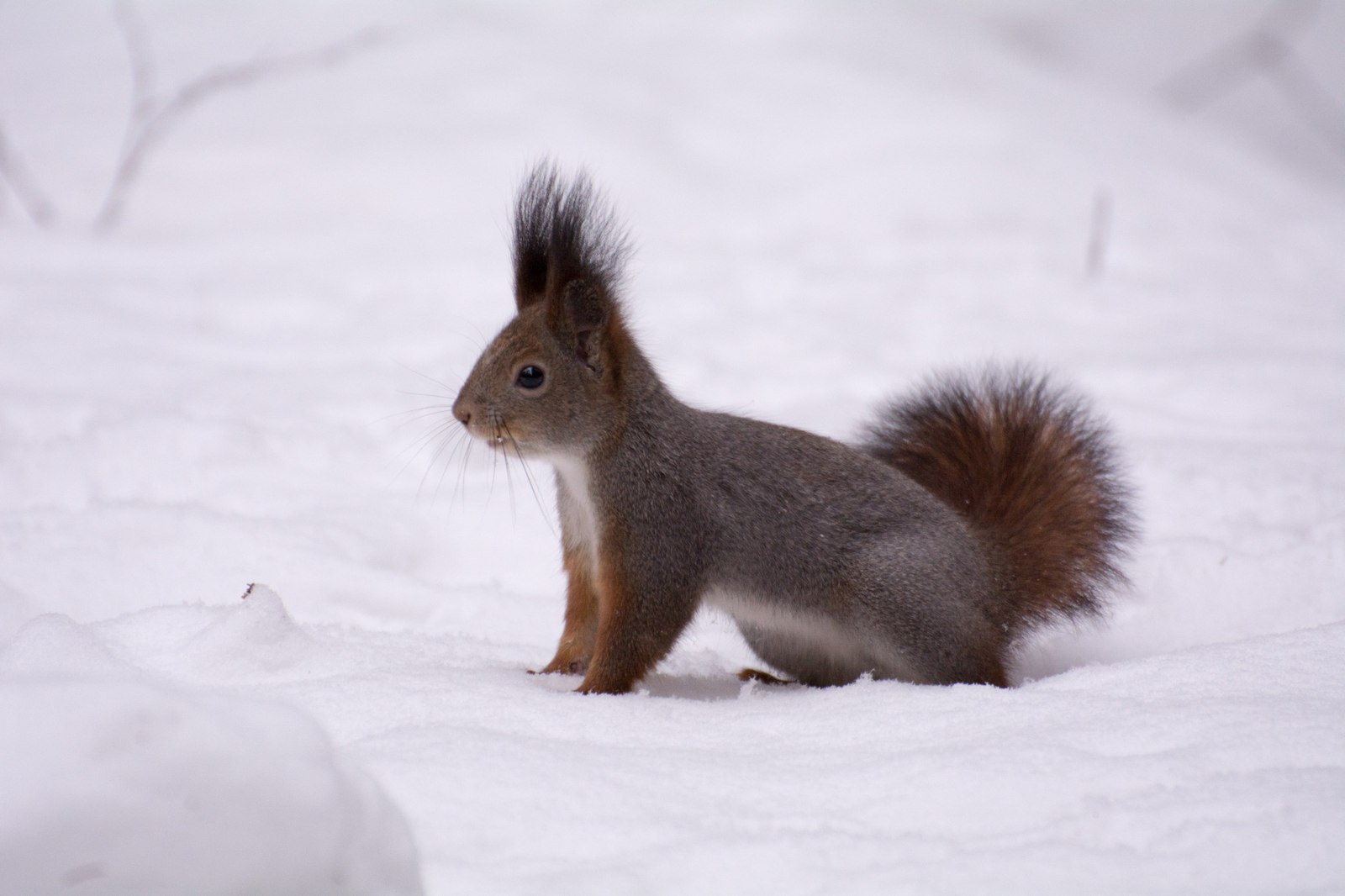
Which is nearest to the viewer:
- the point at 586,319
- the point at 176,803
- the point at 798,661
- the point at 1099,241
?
the point at 176,803

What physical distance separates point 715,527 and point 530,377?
0.38 m

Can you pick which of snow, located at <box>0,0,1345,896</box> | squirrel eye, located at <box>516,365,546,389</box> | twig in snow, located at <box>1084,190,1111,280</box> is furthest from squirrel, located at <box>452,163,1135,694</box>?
twig in snow, located at <box>1084,190,1111,280</box>

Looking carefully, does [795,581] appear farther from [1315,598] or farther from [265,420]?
[265,420]

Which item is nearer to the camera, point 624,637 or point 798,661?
point 624,637

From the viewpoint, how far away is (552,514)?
3.30 m

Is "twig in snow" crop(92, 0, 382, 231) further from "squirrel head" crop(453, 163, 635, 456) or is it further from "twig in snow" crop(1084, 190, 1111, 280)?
"squirrel head" crop(453, 163, 635, 456)

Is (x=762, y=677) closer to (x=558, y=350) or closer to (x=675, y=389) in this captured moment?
(x=558, y=350)

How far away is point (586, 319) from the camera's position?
2061 mm

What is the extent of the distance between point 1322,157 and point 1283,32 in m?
0.91

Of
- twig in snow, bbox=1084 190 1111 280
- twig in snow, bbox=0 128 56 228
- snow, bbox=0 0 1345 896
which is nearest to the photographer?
snow, bbox=0 0 1345 896

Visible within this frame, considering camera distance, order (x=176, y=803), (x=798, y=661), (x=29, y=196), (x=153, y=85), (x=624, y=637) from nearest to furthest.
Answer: (x=176, y=803) < (x=624, y=637) < (x=798, y=661) < (x=29, y=196) < (x=153, y=85)

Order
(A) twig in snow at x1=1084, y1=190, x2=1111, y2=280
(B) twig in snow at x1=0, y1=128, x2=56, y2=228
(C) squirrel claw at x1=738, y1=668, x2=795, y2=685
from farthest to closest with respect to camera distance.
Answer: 1. (B) twig in snow at x1=0, y1=128, x2=56, y2=228
2. (A) twig in snow at x1=1084, y1=190, x2=1111, y2=280
3. (C) squirrel claw at x1=738, y1=668, x2=795, y2=685

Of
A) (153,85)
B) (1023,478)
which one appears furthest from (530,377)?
(153,85)

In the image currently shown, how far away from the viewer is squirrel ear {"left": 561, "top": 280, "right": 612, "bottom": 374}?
2.05 meters
